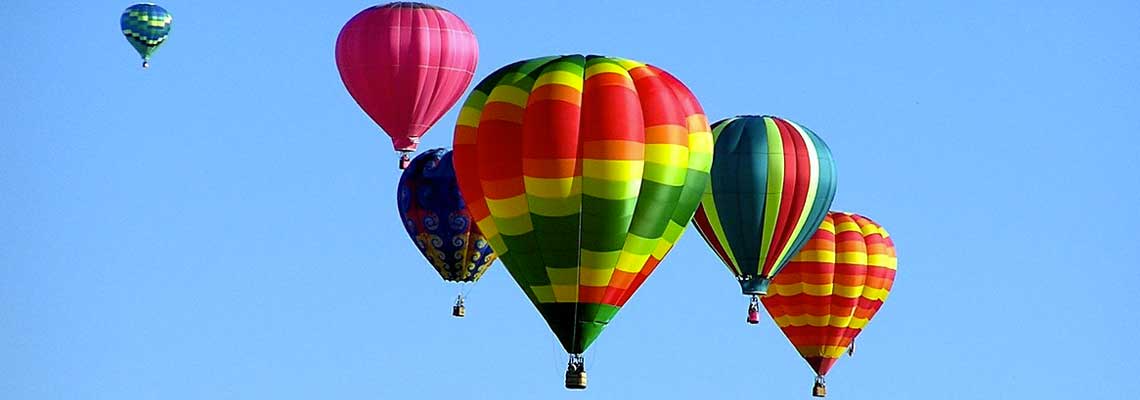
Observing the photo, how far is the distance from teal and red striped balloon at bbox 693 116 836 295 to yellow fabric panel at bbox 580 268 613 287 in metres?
7.02

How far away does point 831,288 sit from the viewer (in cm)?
6294

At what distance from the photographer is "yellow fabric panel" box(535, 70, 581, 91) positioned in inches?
2010

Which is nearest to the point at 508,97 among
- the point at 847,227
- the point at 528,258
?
the point at 528,258

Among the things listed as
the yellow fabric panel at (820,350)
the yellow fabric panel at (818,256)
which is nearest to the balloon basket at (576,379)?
the yellow fabric panel at (818,256)

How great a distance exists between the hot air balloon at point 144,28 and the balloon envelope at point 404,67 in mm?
16000

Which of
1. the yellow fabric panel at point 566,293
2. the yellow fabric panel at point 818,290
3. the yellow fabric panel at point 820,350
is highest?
the yellow fabric panel at point 818,290

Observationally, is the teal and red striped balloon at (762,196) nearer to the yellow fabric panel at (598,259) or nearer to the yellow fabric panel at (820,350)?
the yellow fabric panel at (820,350)

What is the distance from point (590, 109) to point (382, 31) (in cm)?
1043

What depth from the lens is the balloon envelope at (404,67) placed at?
60250 millimetres

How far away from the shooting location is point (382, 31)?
60.5 m

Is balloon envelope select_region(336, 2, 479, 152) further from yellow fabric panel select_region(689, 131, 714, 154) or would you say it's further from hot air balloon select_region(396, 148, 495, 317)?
yellow fabric panel select_region(689, 131, 714, 154)

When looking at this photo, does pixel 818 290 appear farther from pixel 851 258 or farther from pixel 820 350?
pixel 820 350

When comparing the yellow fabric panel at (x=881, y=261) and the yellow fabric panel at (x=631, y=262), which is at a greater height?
the yellow fabric panel at (x=881, y=261)

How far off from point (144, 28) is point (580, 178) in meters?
27.5
